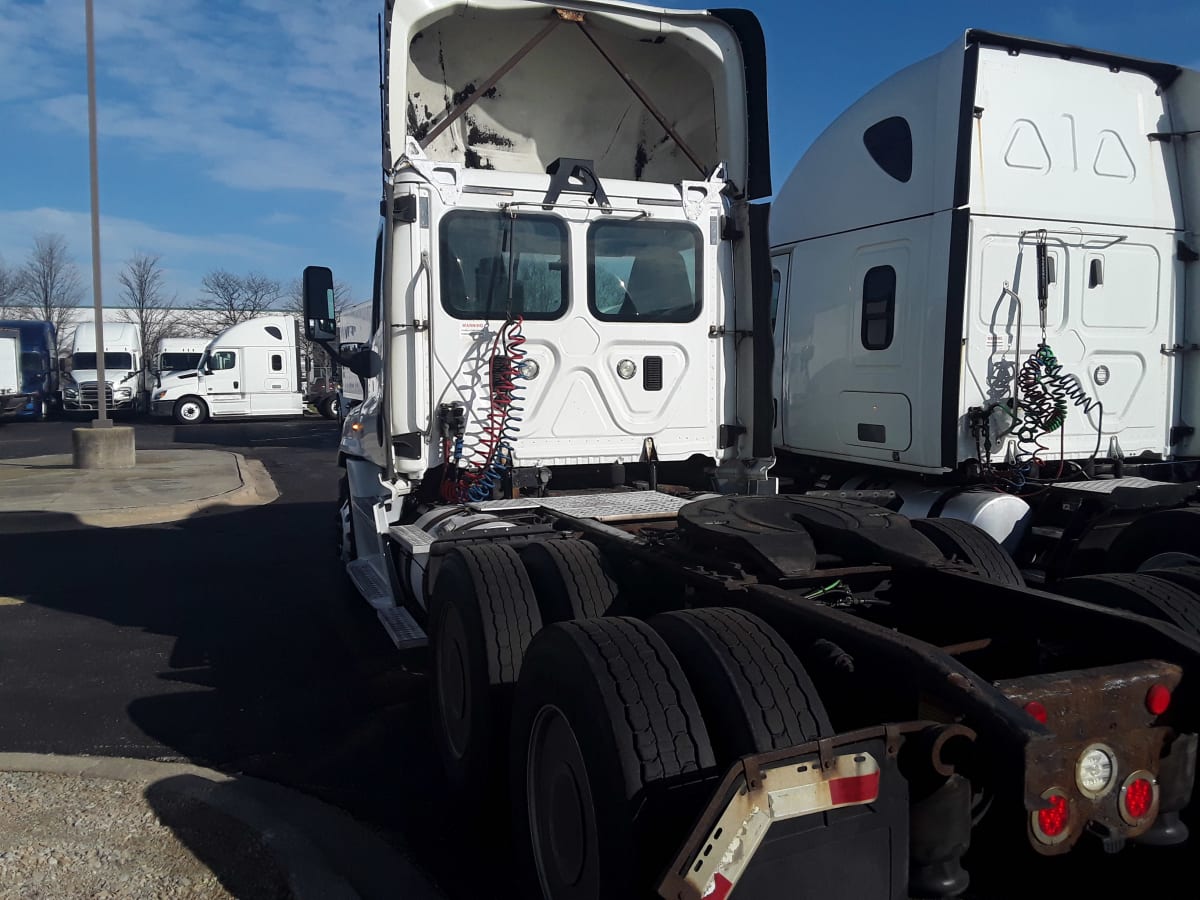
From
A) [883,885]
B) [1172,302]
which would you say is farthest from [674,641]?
[1172,302]

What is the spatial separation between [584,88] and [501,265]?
5.51 feet

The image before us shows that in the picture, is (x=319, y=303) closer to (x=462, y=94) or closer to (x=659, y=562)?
(x=462, y=94)

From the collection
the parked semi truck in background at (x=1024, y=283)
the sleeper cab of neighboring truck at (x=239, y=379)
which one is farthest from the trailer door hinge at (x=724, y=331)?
the sleeper cab of neighboring truck at (x=239, y=379)

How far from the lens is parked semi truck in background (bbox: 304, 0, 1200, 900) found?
2217 mm

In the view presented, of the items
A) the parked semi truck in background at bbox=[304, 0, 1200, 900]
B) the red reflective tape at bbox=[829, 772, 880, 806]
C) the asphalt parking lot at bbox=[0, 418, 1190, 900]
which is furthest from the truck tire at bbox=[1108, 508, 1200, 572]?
the red reflective tape at bbox=[829, 772, 880, 806]

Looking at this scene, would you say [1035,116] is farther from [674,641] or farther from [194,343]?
[194,343]

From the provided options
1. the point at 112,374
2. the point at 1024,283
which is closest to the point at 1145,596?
the point at 1024,283

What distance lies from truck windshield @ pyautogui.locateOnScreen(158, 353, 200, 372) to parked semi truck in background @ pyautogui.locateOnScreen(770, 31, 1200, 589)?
96.0 feet

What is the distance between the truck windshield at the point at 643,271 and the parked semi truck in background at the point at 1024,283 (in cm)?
169

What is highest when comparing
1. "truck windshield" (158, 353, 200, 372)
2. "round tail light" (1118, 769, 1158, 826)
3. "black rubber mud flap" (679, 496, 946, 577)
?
"truck windshield" (158, 353, 200, 372)

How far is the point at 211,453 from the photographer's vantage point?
19531mm

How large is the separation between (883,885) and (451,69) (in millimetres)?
5438

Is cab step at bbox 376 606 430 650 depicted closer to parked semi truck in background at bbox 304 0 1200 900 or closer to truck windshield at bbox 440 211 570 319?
parked semi truck in background at bbox 304 0 1200 900

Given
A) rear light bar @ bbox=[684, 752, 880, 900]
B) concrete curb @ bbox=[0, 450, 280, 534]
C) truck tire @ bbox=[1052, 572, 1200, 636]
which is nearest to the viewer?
rear light bar @ bbox=[684, 752, 880, 900]
